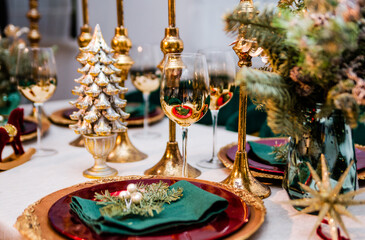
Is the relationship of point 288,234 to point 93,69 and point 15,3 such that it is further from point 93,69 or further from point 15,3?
point 15,3

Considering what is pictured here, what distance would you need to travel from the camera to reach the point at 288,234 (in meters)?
0.69

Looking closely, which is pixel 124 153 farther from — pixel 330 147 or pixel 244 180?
pixel 330 147

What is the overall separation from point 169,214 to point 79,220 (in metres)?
0.15

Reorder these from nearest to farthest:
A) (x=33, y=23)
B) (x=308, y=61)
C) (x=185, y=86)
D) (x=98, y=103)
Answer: (x=308, y=61)
(x=185, y=86)
(x=98, y=103)
(x=33, y=23)

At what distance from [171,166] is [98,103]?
0.26 metres

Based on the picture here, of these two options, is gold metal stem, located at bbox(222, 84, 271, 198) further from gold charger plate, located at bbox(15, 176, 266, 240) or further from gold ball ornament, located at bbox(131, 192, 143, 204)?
gold ball ornament, located at bbox(131, 192, 143, 204)

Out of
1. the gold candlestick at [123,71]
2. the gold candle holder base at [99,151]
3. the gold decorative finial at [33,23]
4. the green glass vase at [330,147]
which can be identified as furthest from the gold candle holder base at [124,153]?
the gold decorative finial at [33,23]

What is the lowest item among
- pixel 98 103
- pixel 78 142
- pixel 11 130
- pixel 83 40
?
pixel 78 142

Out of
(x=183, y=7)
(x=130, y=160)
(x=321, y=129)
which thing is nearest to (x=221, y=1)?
(x=183, y=7)

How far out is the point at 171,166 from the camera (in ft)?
3.51

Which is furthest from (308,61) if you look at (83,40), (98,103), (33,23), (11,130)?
(33,23)

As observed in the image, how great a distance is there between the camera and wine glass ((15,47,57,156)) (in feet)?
4.04

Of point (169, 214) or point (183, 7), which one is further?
point (183, 7)

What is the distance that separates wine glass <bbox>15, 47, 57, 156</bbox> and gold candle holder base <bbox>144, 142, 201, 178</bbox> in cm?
42
